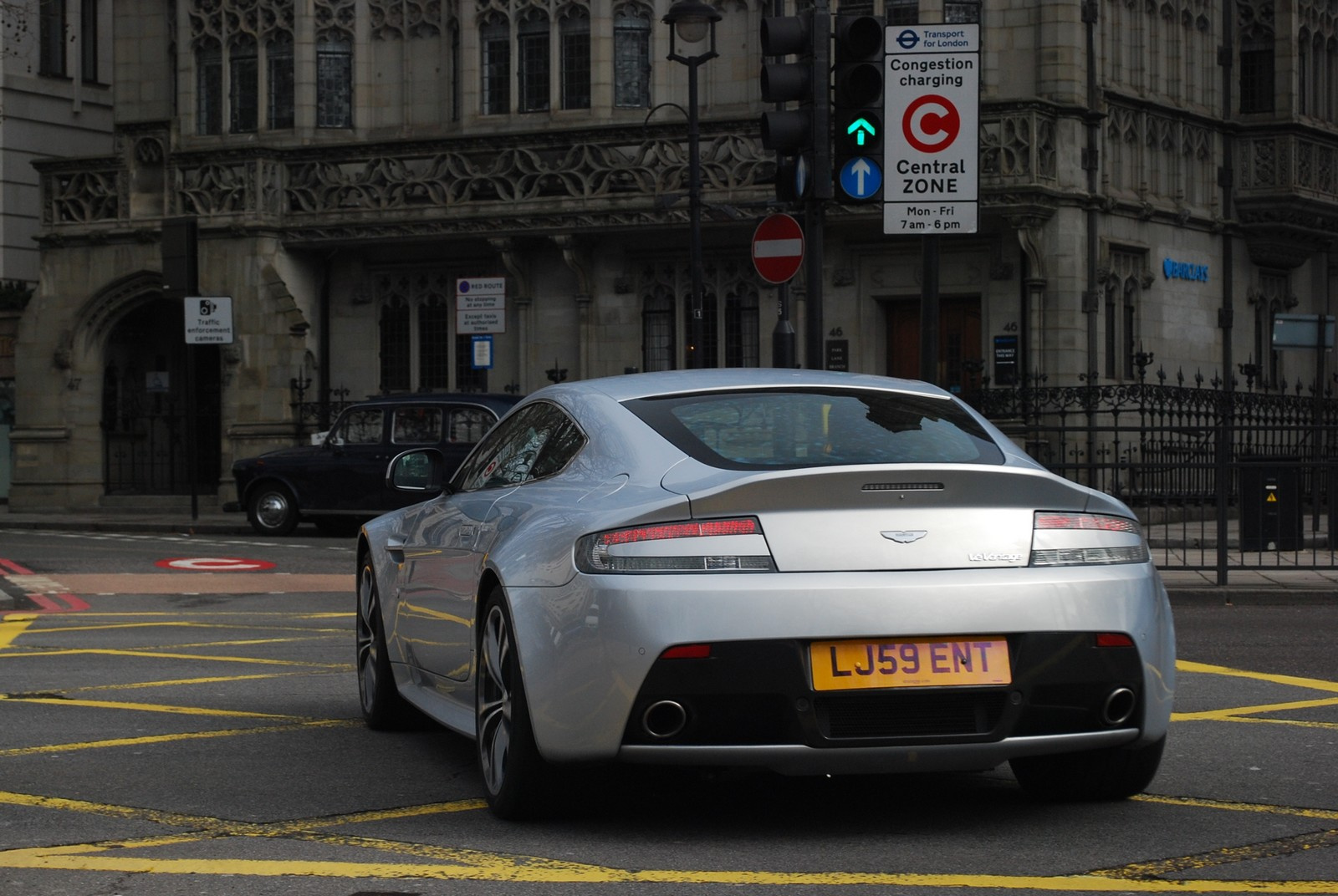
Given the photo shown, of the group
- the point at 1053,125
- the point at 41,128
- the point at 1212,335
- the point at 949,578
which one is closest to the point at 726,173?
the point at 1053,125

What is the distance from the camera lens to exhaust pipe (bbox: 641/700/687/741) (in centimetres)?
586

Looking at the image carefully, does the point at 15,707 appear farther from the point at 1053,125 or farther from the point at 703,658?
the point at 1053,125

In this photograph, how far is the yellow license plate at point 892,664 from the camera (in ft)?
19.2

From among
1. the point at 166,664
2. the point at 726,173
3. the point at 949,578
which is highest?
the point at 726,173

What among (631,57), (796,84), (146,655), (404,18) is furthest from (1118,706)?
(404,18)

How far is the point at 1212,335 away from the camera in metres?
33.4

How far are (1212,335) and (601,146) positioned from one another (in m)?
10.1

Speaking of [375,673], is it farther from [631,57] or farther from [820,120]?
[631,57]

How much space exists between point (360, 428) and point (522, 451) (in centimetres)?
1863

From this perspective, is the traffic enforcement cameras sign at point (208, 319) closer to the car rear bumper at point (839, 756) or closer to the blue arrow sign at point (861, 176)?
the blue arrow sign at point (861, 176)

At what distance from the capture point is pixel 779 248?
54.5 ft

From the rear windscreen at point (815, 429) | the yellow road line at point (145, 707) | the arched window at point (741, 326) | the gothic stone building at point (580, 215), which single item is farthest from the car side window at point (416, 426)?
the rear windscreen at point (815, 429)

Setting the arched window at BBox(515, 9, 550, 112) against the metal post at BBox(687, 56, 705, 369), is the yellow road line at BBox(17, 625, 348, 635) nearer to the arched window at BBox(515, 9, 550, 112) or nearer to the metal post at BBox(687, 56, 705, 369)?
the metal post at BBox(687, 56, 705, 369)

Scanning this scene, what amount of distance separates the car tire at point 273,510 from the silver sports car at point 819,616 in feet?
66.1
